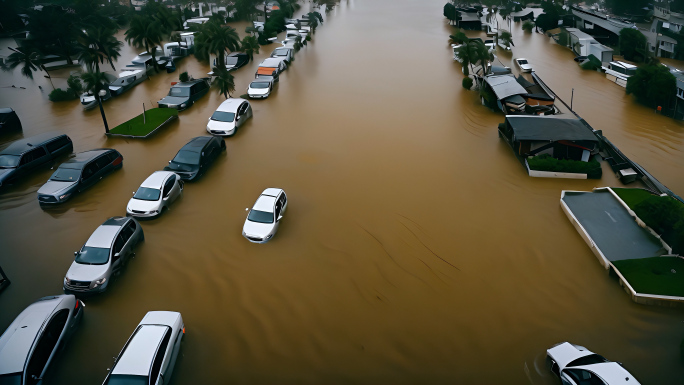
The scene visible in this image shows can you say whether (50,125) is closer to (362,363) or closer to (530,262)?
(362,363)

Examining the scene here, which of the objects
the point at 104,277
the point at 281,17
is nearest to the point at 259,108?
the point at 104,277

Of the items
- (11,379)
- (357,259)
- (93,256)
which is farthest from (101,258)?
(357,259)

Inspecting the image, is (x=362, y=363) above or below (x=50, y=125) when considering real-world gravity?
below

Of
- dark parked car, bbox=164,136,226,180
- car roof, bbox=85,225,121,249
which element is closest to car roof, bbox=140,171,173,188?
dark parked car, bbox=164,136,226,180

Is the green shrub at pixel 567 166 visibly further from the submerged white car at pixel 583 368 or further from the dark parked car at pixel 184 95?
the dark parked car at pixel 184 95

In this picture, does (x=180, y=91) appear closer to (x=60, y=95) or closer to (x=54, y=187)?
(x=60, y=95)

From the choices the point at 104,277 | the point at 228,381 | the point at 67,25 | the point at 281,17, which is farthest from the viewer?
the point at 281,17

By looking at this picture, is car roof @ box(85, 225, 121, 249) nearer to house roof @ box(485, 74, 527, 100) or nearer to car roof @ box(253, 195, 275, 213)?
car roof @ box(253, 195, 275, 213)
